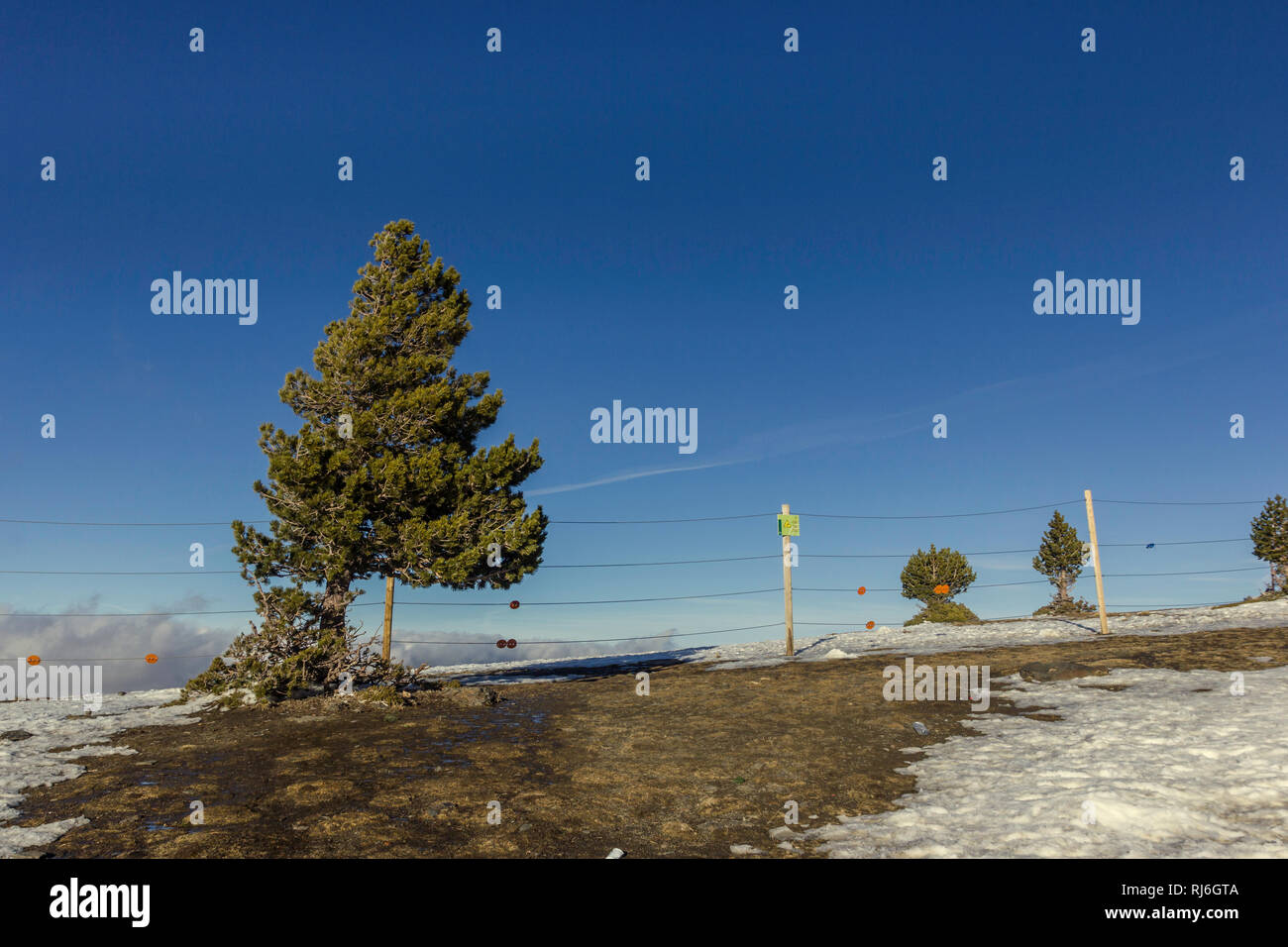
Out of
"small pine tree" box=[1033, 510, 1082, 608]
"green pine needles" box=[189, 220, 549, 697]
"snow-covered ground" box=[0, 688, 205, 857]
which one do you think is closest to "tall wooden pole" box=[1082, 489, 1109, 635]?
"green pine needles" box=[189, 220, 549, 697]

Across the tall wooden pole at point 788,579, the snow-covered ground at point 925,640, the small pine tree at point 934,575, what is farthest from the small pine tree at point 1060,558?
the tall wooden pole at point 788,579

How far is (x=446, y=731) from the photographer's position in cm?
1504

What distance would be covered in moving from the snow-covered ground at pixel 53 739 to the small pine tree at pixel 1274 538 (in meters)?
89.5

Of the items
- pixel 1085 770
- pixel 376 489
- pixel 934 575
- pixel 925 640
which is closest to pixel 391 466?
pixel 376 489

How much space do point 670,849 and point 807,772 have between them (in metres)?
4.06

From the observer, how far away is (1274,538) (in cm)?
6862

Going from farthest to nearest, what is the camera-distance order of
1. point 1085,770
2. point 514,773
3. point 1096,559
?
point 1096,559 < point 514,773 < point 1085,770

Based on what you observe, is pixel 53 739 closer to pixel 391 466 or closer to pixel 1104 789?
pixel 391 466

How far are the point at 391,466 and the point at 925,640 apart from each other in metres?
25.1

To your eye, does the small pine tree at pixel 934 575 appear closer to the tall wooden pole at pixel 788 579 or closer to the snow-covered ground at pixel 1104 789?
the tall wooden pole at pixel 788 579

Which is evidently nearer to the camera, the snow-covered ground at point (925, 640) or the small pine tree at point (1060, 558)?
the snow-covered ground at point (925, 640)

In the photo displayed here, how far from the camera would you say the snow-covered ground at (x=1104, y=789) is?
7.31 m
